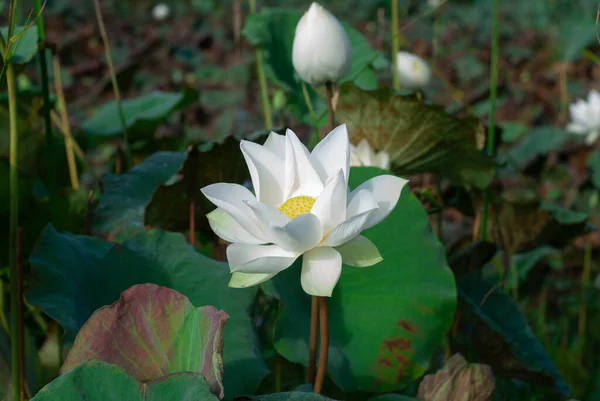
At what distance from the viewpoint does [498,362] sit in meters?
0.74

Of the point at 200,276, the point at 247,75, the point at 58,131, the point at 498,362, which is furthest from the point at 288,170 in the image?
the point at 247,75

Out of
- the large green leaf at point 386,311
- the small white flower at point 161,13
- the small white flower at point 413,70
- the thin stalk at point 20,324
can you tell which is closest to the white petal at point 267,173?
the large green leaf at point 386,311

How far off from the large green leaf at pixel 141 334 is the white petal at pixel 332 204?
123mm

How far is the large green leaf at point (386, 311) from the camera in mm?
643

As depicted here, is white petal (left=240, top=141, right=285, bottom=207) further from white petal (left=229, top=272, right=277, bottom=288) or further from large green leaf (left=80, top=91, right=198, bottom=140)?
large green leaf (left=80, top=91, right=198, bottom=140)

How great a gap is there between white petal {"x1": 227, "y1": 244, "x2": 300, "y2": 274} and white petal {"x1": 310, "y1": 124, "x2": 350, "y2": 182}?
0.25 ft

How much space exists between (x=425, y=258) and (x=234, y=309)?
0.18m

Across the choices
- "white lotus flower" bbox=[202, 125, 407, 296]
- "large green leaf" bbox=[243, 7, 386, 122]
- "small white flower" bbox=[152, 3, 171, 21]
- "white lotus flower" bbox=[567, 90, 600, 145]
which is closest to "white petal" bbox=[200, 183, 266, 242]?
"white lotus flower" bbox=[202, 125, 407, 296]

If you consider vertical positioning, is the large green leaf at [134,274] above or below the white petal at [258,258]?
below

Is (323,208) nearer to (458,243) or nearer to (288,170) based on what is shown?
(288,170)

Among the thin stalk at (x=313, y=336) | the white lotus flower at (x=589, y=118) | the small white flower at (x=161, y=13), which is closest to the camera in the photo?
the thin stalk at (x=313, y=336)

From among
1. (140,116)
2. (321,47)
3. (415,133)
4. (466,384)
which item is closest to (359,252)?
(466,384)

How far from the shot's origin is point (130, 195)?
0.80 m

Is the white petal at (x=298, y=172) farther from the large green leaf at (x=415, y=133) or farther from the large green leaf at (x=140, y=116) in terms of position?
the large green leaf at (x=140, y=116)
